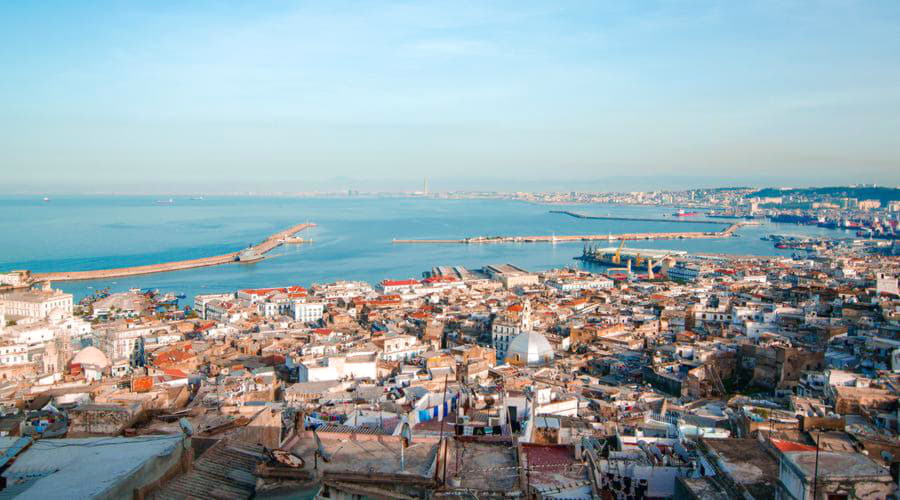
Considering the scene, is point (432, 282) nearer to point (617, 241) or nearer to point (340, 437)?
point (340, 437)

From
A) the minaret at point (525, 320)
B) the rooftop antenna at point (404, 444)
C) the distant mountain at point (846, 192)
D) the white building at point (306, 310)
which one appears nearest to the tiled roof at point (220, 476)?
the rooftop antenna at point (404, 444)

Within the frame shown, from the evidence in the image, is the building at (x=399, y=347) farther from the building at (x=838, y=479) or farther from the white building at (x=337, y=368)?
the building at (x=838, y=479)

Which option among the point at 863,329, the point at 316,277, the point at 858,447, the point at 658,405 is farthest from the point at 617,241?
the point at 858,447

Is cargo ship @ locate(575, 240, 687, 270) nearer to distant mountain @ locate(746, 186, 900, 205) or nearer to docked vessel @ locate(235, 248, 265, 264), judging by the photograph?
docked vessel @ locate(235, 248, 265, 264)

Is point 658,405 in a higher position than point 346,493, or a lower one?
lower

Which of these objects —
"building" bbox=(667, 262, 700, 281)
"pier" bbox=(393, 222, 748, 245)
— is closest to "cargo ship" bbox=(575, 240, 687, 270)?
"building" bbox=(667, 262, 700, 281)

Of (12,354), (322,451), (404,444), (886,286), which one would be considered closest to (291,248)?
(12,354)
